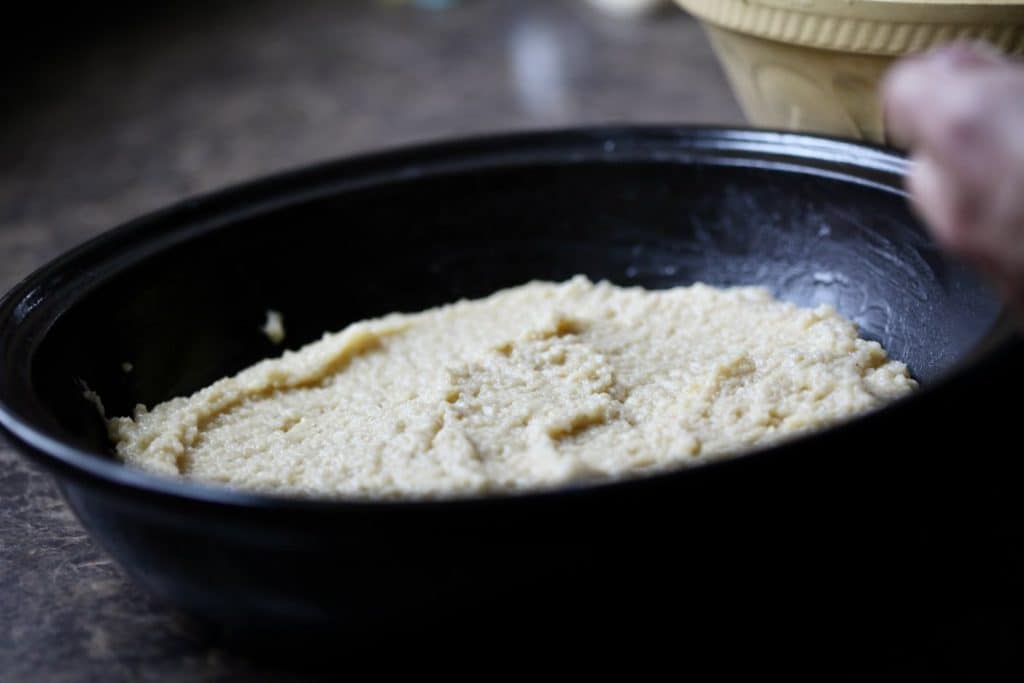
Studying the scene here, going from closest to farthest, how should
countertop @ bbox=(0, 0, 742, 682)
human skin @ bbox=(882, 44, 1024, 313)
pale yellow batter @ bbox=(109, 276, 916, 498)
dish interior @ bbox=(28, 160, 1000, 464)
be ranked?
1. human skin @ bbox=(882, 44, 1024, 313)
2. pale yellow batter @ bbox=(109, 276, 916, 498)
3. dish interior @ bbox=(28, 160, 1000, 464)
4. countertop @ bbox=(0, 0, 742, 682)

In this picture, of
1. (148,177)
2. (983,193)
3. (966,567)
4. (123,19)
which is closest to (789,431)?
(966,567)

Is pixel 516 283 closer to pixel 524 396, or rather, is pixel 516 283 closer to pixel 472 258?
pixel 472 258

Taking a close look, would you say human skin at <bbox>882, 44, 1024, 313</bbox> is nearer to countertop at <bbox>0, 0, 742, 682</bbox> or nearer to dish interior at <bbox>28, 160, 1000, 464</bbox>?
dish interior at <bbox>28, 160, 1000, 464</bbox>

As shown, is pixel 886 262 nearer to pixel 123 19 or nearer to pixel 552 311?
pixel 552 311

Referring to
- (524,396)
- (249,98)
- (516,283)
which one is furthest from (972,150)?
(249,98)

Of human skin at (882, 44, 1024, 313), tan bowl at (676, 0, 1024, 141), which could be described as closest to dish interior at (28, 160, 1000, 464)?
tan bowl at (676, 0, 1024, 141)

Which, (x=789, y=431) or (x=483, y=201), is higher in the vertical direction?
(x=483, y=201)
